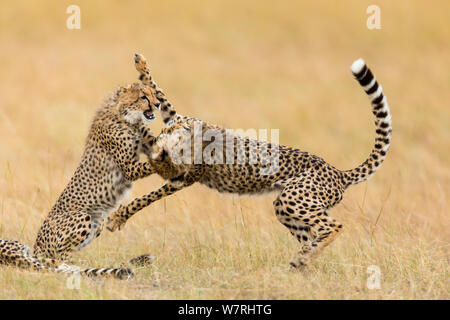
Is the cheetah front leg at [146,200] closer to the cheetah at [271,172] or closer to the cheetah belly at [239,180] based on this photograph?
the cheetah at [271,172]

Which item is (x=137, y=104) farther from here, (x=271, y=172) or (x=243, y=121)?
(x=243, y=121)

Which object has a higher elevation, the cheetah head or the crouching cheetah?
the cheetah head

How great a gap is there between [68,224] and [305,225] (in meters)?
1.95

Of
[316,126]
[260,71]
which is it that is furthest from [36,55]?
[316,126]

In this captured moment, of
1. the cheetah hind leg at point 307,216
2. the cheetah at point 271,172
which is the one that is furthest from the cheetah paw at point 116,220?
the cheetah hind leg at point 307,216

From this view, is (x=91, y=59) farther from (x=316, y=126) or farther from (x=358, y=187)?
(x=358, y=187)

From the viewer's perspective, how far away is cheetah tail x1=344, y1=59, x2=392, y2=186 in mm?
6938

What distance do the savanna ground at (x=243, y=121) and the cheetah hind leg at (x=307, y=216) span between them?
167mm

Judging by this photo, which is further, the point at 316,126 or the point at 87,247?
the point at 316,126

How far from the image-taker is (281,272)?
6.77m

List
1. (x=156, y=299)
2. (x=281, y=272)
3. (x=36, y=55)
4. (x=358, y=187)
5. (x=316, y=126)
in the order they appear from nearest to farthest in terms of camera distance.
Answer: (x=156, y=299)
(x=281, y=272)
(x=358, y=187)
(x=316, y=126)
(x=36, y=55)

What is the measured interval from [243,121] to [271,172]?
21.9ft

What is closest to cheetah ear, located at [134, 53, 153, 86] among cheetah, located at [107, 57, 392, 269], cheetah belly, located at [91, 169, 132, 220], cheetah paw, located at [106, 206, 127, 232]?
cheetah, located at [107, 57, 392, 269]

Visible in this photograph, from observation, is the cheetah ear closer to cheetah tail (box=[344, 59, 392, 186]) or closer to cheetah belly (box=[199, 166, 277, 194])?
cheetah belly (box=[199, 166, 277, 194])
